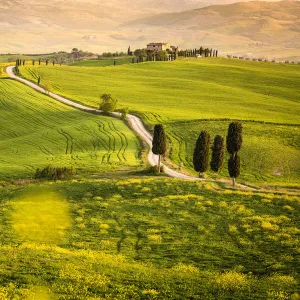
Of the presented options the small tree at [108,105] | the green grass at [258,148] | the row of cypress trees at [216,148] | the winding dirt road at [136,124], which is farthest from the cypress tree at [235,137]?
the small tree at [108,105]

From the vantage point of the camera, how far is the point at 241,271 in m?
33.2

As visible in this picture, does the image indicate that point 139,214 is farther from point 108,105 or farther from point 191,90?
point 191,90

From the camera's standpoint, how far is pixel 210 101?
5640 inches

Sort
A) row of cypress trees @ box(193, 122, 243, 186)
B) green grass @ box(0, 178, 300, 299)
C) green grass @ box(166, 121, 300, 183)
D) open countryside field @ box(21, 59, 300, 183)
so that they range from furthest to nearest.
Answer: open countryside field @ box(21, 59, 300, 183), green grass @ box(166, 121, 300, 183), row of cypress trees @ box(193, 122, 243, 186), green grass @ box(0, 178, 300, 299)

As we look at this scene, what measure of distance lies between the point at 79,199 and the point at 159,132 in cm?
2377

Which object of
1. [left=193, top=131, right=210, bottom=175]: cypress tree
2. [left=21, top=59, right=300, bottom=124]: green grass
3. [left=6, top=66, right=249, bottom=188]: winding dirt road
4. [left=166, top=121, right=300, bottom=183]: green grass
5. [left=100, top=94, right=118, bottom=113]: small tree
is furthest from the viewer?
[left=21, top=59, right=300, bottom=124]: green grass

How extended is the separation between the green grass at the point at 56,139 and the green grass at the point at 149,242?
16.6 meters

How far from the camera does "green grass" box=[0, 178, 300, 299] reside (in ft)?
96.6

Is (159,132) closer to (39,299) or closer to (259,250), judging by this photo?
(259,250)

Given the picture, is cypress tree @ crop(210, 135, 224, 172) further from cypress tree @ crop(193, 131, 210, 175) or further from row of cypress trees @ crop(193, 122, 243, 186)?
cypress tree @ crop(193, 131, 210, 175)

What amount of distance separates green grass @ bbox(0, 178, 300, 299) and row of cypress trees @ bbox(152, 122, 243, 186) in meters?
10.0

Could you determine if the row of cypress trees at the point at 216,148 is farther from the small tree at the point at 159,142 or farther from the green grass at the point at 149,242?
the green grass at the point at 149,242

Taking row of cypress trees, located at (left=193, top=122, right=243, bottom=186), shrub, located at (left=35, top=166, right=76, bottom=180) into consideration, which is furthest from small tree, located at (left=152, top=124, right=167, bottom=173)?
shrub, located at (left=35, top=166, right=76, bottom=180)

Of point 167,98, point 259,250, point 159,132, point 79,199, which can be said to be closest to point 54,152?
point 159,132
